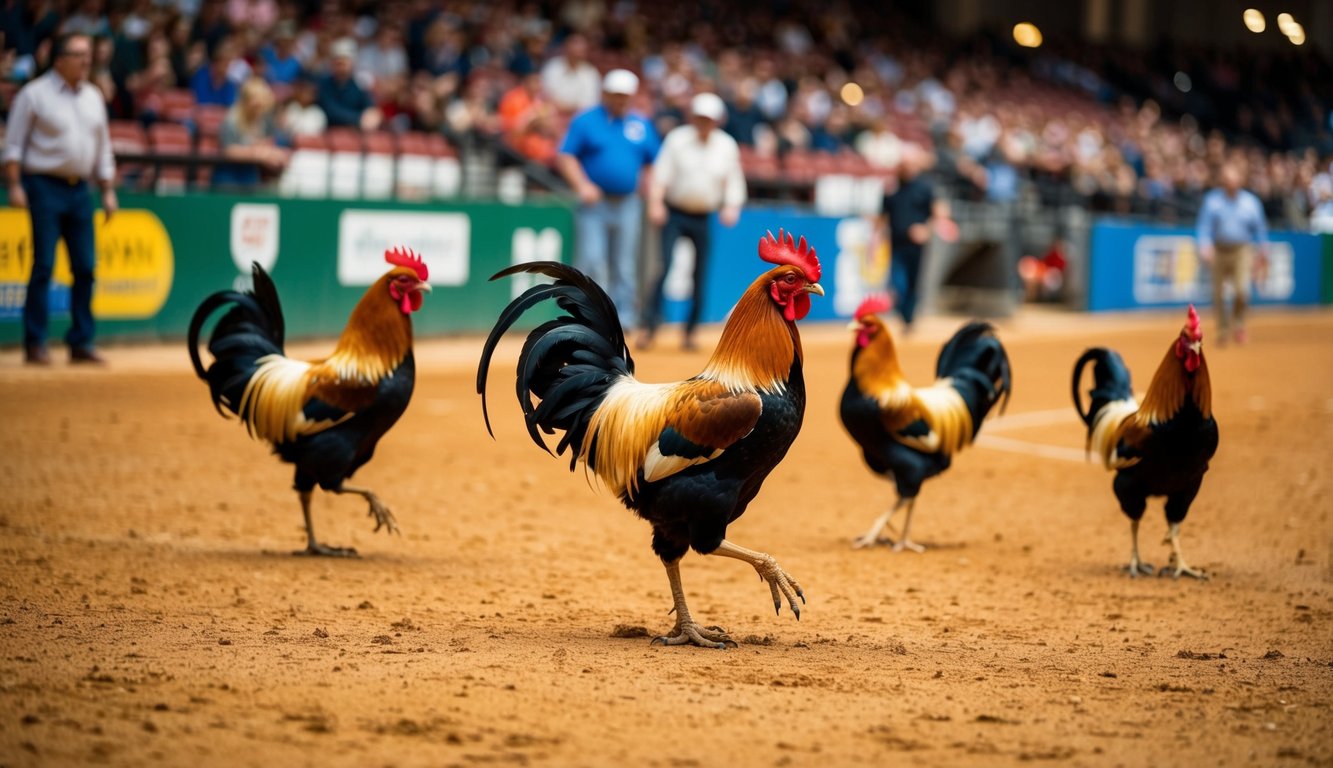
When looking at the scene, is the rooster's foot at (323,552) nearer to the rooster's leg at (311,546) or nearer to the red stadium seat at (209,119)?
the rooster's leg at (311,546)

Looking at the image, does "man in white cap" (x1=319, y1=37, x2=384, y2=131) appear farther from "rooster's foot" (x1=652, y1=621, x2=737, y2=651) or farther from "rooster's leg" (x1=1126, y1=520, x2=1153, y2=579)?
"rooster's foot" (x1=652, y1=621, x2=737, y2=651)

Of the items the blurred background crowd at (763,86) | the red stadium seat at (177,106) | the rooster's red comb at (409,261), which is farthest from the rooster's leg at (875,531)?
the red stadium seat at (177,106)

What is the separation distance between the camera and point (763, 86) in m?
26.9

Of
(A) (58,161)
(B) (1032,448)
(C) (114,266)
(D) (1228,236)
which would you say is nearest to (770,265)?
(D) (1228,236)

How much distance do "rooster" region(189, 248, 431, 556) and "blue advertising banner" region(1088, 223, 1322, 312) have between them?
20.5m

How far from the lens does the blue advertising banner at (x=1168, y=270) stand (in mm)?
26531

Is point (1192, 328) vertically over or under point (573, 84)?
under

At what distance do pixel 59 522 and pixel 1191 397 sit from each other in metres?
6.00

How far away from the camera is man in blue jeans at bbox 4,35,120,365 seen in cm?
1191

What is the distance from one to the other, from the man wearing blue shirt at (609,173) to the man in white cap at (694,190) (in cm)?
32

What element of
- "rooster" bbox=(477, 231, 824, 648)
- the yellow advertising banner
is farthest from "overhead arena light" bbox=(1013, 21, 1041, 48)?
"rooster" bbox=(477, 231, 824, 648)

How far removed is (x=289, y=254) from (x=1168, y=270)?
717 inches

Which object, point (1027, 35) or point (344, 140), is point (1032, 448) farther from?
point (1027, 35)

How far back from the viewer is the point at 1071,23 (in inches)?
1781
